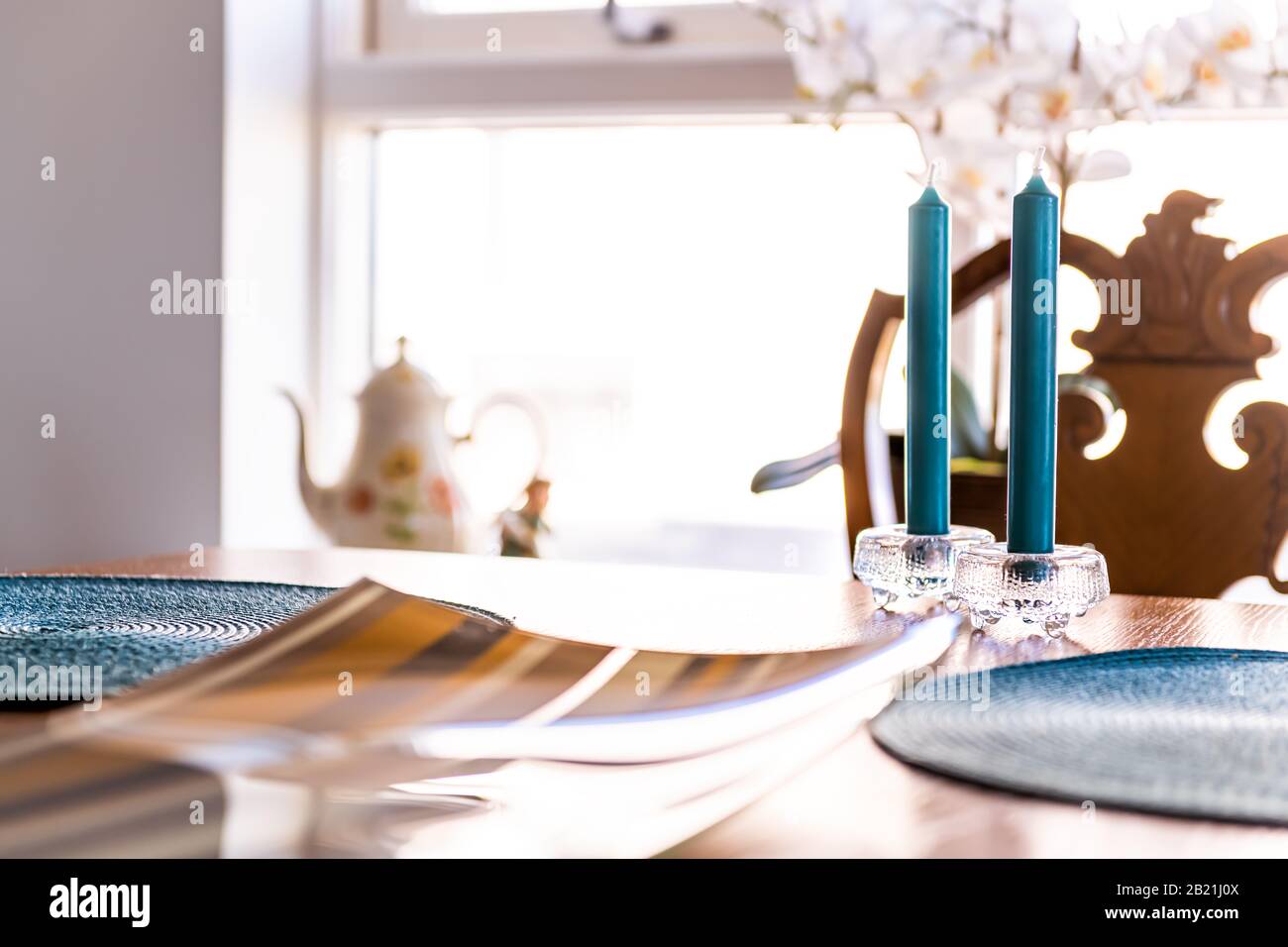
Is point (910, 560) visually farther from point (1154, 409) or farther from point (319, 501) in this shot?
point (319, 501)

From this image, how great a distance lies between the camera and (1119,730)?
42cm

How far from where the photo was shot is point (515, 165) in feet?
5.97

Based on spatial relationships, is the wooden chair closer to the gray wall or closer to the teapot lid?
the teapot lid

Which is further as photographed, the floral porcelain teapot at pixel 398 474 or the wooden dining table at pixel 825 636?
the floral porcelain teapot at pixel 398 474

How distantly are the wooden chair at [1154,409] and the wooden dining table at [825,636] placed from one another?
282 millimetres

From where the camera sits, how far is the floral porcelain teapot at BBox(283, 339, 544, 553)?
137cm

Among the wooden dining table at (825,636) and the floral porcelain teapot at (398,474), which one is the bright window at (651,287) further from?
the wooden dining table at (825,636)

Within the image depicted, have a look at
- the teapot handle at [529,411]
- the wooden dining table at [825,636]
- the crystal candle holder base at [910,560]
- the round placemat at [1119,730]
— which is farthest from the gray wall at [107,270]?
the round placemat at [1119,730]

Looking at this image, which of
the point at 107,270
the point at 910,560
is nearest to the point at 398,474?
the point at 107,270

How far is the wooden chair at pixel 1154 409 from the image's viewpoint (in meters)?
1.04

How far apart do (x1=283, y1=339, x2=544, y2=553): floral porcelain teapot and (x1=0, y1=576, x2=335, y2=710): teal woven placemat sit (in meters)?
0.63

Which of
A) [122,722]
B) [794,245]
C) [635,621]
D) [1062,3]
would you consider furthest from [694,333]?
[122,722]

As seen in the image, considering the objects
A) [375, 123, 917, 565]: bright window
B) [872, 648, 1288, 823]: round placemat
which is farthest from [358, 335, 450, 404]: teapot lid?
[872, 648, 1288, 823]: round placemat

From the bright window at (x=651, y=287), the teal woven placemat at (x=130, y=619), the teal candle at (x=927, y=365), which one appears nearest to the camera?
the teal woven placemat at (x=130, y=619)
